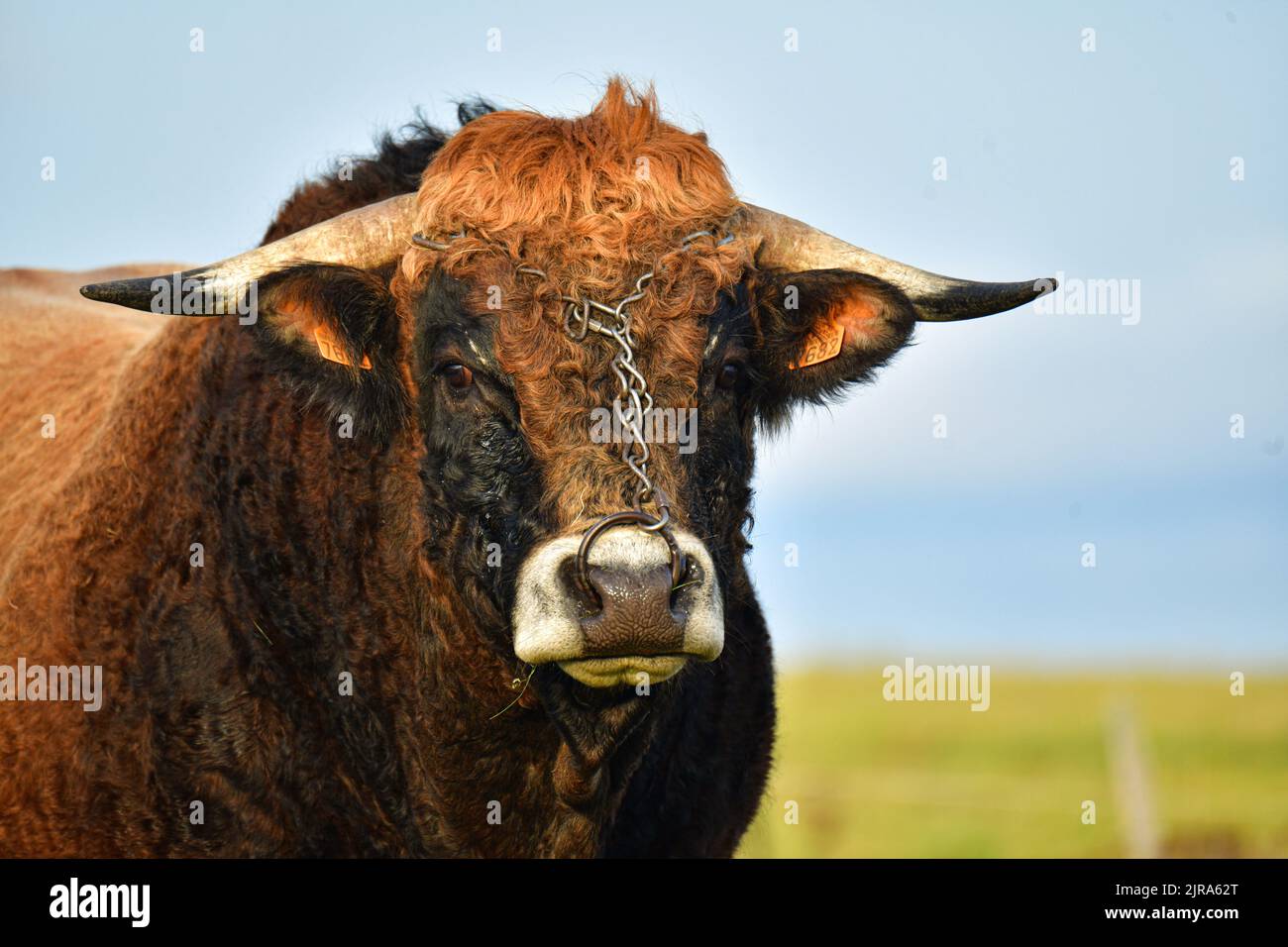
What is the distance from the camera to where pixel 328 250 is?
5215 mm

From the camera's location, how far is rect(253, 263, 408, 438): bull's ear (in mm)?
5152

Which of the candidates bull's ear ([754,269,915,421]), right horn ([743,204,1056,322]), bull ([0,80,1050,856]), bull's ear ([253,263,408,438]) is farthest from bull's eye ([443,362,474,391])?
right horn ([743,204,1056,322])

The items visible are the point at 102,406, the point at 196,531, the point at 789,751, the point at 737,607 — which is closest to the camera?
the point at 196,531

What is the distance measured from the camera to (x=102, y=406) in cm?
674

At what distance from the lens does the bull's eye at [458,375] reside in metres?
4.86

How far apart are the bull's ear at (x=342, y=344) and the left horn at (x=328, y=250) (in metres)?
0.10

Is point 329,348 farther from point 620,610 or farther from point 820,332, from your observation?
point 820,332

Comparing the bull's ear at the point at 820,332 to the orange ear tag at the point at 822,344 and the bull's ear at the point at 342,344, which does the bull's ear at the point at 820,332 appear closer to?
the orange ear tag at the point at 822,344

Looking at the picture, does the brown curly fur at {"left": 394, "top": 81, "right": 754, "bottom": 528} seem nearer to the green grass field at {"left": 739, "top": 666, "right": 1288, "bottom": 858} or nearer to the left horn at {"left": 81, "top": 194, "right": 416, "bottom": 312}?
the left horn at {"left": 81, "top": 194, "right": 416, "bottom": 312}

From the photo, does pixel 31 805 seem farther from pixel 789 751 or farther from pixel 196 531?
pixel 789 751

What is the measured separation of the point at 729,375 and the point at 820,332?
29.4 inches
